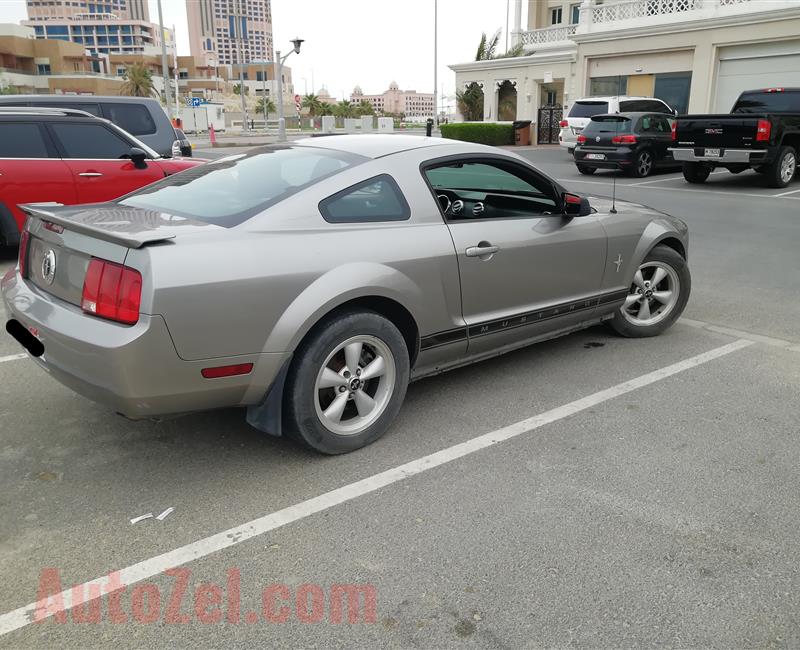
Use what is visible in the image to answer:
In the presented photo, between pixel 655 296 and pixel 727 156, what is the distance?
11.1m

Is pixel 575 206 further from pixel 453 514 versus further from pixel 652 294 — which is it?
pixel 453 514

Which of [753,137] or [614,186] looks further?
[753,137]

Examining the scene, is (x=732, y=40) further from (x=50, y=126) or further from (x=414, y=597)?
(x=414, y=597)

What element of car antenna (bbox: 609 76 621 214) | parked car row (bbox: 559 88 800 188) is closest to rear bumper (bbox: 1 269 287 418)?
car antenna (bbox: 609 76 621 214)

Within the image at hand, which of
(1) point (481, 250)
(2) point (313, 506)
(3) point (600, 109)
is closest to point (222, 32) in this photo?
(3) point (600, 109)

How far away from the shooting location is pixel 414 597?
2.58m

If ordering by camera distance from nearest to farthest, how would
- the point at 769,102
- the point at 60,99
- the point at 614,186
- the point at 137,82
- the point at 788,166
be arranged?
the point at 614,186 → the point at 60,99 → the point at 788,166 → the point at 769,102 → the point at 137,82

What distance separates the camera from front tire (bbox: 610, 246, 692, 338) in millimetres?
5395

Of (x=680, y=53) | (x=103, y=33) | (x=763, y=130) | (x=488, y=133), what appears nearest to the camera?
(x=763, y=130)

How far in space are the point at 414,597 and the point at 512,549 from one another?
0.49 metres

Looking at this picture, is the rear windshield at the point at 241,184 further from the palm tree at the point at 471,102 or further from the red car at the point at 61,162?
the palm tree at the point at 471,102

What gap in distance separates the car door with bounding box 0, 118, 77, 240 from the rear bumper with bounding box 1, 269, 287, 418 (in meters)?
5.21

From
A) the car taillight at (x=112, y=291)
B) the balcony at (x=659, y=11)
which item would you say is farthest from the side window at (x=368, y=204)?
the balcony at (x=659, y=11)

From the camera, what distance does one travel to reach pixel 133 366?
117 inches
